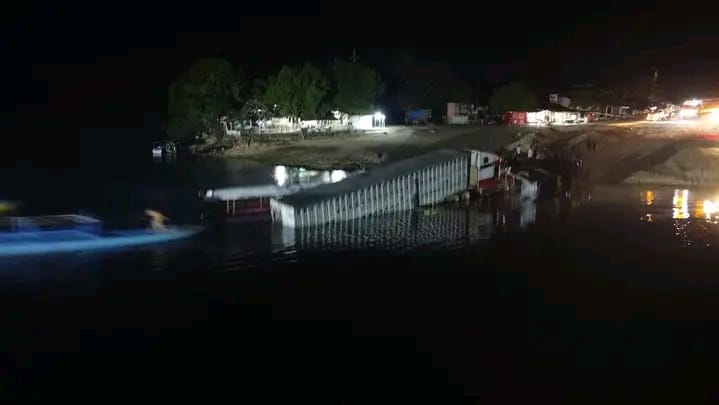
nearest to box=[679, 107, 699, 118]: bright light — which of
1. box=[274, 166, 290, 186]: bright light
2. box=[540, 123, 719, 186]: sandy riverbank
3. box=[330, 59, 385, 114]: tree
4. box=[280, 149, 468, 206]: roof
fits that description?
box=[540, 123, 719, 186]: sandy riverbank

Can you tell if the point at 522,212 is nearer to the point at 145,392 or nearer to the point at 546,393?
the point at 546,393

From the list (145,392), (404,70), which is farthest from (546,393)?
(404,70)

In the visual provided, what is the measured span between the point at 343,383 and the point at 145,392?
11.5 ft

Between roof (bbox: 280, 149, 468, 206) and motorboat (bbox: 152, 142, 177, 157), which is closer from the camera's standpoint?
roof (bbox: 280, 149, 468, 206)

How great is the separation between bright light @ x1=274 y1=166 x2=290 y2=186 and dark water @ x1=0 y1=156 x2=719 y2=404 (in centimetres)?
1516

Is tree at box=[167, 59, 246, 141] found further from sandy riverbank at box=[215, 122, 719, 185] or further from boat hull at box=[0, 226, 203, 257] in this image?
boat hull at box=[0, 226, 203, 257]

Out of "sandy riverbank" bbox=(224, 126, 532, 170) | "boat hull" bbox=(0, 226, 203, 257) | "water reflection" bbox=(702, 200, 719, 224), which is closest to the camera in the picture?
"boat hull" bbox=(0, 226, 203, 257)

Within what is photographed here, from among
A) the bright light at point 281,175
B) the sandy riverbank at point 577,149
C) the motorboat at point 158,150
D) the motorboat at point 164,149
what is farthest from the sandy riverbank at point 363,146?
the motorboat at point 158,150

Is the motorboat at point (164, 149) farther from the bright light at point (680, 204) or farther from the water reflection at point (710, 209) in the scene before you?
the water reflection at point (710, 209)

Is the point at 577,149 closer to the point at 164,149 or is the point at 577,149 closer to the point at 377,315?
the point at 377,315

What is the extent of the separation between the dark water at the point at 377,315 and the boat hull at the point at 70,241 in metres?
0.94

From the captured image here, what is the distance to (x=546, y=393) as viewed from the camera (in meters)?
11.0

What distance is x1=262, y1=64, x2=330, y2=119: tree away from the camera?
65375 millimetres

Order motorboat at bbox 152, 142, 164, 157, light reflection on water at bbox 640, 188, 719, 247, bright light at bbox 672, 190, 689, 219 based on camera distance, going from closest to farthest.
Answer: light reflection on water at bbox 640, 188, 719, 247, bright light at bbox 672, 190, 689, 219, motorboat at bbox 152, 142, 164, 157
